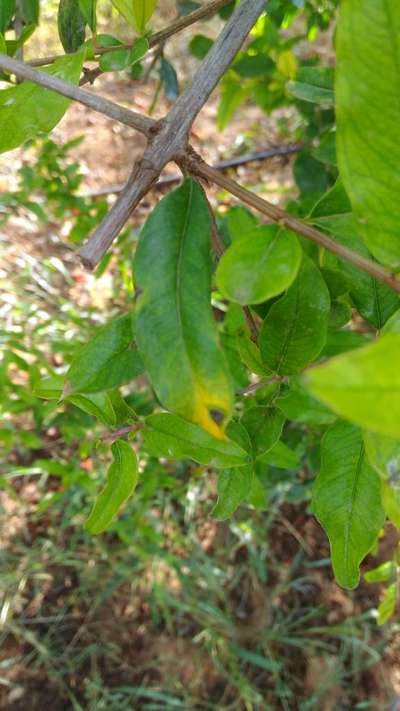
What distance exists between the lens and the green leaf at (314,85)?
777mm

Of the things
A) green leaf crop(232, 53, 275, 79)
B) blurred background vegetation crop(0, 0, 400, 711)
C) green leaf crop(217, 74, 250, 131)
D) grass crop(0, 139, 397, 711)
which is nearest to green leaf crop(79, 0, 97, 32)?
green leaf crop(232, 53, 275, 79)

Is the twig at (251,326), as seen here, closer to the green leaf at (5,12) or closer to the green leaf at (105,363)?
the green leaf at (105,363)

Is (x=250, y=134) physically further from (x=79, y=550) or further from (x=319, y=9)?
(x=79, y=550)

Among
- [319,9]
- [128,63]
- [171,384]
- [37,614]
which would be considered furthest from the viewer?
[37,614]

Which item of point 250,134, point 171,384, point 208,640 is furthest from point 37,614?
point 250,134

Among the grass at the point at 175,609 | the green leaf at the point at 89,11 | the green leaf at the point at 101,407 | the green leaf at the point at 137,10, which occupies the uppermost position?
the green leaf at the point at 137,10

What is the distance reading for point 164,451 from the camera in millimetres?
760

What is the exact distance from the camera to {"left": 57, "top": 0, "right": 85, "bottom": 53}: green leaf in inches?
31.0

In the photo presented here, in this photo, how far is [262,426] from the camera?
2.57ft

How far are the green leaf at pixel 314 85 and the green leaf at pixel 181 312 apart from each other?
0.94 ft

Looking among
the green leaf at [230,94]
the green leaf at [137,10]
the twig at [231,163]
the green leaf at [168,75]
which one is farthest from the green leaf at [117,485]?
the twig at [231,163]

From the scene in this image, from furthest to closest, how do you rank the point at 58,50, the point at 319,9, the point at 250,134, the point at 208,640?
the point at 58,50, the point at 250,134, the point at 208,640, the point at 319,9

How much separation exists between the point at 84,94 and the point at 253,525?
186 centimetres

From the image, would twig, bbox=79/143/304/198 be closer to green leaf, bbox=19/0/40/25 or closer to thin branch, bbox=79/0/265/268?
green leaf, bbox=19/0/40/25
